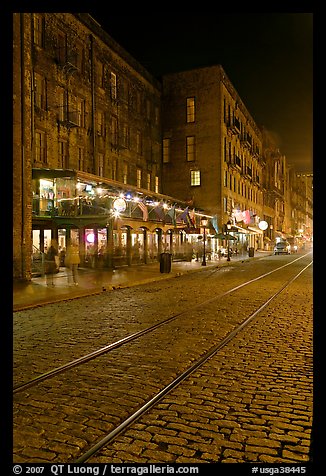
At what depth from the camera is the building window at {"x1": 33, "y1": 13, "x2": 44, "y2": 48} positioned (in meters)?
23.0

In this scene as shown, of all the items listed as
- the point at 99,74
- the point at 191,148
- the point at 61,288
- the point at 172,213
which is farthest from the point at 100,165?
the point at 191,148

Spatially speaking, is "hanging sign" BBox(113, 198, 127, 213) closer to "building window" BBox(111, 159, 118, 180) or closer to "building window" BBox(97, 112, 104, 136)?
"building window" BBox(97, 112, 104, 136)

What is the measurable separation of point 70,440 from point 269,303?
9.49m

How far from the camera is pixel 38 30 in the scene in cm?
2338

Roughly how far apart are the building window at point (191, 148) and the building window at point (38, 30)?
23026mm

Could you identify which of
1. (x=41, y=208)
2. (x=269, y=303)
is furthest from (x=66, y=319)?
(x=41, y=208)

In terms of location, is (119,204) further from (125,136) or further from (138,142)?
(138,142)

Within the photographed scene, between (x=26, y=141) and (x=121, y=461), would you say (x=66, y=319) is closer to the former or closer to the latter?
(x=121, y=461)

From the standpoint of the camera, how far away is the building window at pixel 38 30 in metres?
23.0

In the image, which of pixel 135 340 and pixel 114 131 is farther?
pixel 114 131

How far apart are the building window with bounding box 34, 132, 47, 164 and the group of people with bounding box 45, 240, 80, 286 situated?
15.3 ft

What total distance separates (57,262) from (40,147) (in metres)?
6.63

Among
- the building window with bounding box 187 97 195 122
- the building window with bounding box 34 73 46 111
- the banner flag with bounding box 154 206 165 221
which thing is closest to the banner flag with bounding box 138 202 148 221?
the banner flag with bounding box 154 206 165 221

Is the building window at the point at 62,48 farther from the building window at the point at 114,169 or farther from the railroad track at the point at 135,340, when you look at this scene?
the railroad track at the point at 135,340
